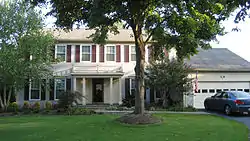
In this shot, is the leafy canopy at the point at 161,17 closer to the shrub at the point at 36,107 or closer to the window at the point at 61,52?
the shrub at the point at 36,107

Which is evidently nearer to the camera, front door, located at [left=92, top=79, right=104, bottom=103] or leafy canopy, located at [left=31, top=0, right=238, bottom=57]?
leafy canopy, located at [left=31, top=0, right=238, bottom=57]

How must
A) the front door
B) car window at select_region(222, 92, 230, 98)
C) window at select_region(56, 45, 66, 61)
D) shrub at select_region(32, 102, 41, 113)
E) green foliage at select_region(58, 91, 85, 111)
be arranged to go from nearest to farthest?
car window at select_region(222, 92, 230, 98) → green foliage at select_region(58, 91, 85, 111) → shrub at select_region(32, 102, 41, 113) → window at select_region(56, 45, 66, 61) → the front door

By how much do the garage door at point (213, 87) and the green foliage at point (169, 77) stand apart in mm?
1724

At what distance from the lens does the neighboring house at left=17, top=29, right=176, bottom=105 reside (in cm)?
2205

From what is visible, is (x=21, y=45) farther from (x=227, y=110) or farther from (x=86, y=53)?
(x=227, y=110)

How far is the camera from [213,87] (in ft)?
69.0

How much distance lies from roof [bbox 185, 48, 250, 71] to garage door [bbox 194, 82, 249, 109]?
4.14 ft

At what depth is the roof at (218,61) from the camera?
828 inches

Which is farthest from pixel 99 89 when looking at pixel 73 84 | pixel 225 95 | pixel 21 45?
pixel 225 95

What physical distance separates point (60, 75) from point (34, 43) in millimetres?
4029

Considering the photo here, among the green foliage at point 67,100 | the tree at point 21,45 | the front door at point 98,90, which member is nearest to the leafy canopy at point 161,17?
the green foliage at point 67,100

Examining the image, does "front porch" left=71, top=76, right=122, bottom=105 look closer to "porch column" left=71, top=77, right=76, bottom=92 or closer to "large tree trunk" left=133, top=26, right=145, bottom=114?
"porch column" left=71, top=77, right=76, bottom=92

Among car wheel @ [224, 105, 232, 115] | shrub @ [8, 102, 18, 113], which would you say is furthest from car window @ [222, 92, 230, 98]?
shrub @ [8, 102, 18, 113]

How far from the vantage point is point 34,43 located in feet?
63.7
